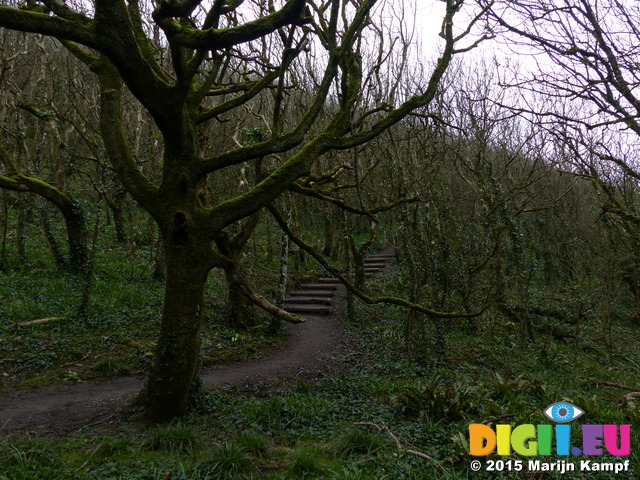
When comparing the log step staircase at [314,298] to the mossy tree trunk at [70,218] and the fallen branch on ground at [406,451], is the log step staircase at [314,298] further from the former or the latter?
the fallen branch on ground at [406,451]

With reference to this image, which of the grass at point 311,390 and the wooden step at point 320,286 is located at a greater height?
the wooden step at point 320,286

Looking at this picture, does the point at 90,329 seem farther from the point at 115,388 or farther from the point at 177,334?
the point at 177,334

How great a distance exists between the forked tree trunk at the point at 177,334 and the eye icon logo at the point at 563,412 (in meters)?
4.44

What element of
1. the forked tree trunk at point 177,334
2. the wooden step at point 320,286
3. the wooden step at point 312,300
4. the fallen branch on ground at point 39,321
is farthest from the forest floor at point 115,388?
the wooden step at point 320,286

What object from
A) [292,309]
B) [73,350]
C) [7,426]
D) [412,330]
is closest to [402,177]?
[412,330]

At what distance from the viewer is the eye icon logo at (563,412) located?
5.03 meters

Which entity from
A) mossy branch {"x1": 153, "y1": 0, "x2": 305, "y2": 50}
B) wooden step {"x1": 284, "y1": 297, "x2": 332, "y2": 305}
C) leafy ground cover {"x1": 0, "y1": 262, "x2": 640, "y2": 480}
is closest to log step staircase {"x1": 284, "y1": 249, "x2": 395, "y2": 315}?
wooden step {"x1": 284, "y1": 297, "x2": 332, "y2": 305}

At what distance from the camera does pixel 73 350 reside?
7.68 m

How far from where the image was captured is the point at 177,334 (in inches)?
198

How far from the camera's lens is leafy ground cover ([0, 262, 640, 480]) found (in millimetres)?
3926

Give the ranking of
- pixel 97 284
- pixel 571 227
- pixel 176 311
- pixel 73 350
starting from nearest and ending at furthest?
1. pixel 176 311
2. pixel 73 350
3. pixel 97 284
4. pixel 571 227

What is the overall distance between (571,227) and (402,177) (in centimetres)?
1458

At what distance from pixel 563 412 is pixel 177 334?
191 inches

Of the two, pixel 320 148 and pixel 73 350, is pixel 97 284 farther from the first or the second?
pixel 320 148
